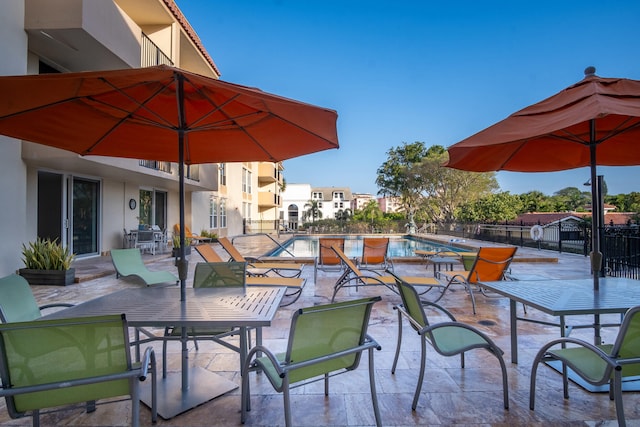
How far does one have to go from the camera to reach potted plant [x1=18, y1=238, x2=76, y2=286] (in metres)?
6.47

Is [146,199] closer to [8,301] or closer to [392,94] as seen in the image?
[8,301]

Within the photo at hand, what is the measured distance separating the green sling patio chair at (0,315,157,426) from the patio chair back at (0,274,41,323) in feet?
2.77

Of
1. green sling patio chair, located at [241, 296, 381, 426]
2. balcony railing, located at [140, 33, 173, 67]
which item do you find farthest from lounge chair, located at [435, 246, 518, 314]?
balcony railing, located at [140, 33, 173, 67]

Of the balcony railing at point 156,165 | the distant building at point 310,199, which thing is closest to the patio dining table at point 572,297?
the balcony railing at point 156,165

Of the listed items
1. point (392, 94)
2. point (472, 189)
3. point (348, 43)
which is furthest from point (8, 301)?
point (392, 94)

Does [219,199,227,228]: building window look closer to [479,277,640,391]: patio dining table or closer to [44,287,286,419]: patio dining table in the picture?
[44,287,286,419]: patio dining table

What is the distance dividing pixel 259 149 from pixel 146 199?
11.9 meters

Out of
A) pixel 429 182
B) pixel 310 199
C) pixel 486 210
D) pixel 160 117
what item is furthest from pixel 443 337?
pixel 310 199

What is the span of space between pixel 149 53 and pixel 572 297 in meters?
12.3

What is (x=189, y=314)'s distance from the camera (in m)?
2.23

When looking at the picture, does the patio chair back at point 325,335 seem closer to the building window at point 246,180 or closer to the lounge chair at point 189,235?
the lounge chair at point 189,235

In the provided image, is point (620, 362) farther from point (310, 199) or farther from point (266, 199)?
point (310, 199)

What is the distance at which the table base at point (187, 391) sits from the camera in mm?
2400

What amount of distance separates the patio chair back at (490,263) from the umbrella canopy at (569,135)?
54.1 inches
